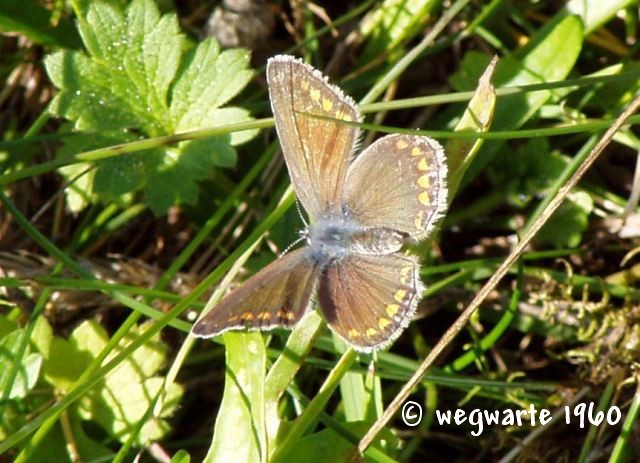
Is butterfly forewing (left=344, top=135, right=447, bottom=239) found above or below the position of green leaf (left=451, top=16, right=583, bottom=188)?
below

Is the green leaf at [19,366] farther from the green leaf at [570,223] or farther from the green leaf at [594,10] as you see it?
the green leaf at [594,10]

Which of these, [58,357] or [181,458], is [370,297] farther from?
[58,357]

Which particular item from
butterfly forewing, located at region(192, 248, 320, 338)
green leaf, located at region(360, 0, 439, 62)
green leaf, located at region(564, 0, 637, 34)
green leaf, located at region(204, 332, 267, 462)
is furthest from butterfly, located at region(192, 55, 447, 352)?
green leaf, located at region(564, 0, 637, 34)

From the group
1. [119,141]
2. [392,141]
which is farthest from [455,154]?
[119,141]

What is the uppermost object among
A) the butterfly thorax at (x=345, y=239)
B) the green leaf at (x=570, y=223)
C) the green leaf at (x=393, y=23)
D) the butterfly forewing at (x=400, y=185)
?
the green leaf at (x=393, y=23)

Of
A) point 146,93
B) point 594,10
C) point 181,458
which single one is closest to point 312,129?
point 146,93

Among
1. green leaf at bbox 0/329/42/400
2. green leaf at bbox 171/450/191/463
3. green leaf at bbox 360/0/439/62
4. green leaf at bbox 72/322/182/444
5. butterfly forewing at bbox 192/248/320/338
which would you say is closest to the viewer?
butterfly forewing at bbox 192/248/320/338

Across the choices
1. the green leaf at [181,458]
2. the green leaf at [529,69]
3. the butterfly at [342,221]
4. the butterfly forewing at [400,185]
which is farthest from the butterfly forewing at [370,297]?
the green leaf at [529,69]

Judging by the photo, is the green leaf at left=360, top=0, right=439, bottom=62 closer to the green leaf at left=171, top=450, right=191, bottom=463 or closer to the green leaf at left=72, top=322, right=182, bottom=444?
the green leaf at left=72, top=322, right=182, bottom=444
